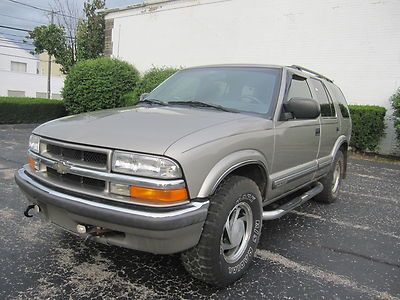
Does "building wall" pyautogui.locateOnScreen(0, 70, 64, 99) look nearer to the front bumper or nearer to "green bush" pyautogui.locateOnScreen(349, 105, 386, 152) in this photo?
"green bush" pyautogui.locateOnScreen(349, 105, 386, 152)

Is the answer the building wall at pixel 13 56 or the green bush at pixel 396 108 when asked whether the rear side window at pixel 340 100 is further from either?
the building wall at pixel 13 56

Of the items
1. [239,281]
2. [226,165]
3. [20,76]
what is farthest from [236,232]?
[20,76]

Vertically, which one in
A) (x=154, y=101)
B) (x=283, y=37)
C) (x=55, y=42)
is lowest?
(x=154, y=101)

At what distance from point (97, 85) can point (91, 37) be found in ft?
24.5

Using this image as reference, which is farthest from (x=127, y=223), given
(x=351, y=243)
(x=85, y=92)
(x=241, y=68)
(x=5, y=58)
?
(x=5, y=58)

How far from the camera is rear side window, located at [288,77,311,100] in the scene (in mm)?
4144

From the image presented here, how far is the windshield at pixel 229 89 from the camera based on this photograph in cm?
375

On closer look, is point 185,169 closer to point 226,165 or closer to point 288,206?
point 226,165

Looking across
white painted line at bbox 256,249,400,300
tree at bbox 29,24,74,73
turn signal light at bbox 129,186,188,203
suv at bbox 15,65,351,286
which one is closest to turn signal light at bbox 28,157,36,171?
suv at bbox 15,65,351,286

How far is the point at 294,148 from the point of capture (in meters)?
3.99

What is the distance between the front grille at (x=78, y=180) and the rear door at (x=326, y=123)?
9.70 ft

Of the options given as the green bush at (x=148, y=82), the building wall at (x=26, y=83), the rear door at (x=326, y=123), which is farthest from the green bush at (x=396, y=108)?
the building wall at (x=26, y=83)

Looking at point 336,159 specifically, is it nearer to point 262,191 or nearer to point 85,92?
point 262,191

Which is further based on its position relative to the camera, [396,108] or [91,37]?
[91,37]
